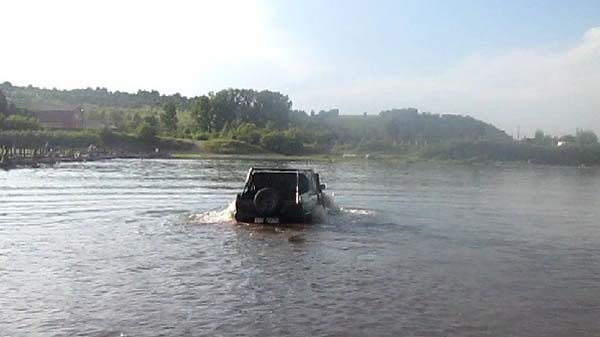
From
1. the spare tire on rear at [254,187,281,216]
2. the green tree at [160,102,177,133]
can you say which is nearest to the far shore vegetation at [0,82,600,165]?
the green tree at [160,102,177,133]

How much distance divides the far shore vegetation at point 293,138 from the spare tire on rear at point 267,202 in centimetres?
4776

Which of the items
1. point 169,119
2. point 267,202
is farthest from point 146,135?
point 267,202

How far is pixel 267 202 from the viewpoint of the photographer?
836 inches

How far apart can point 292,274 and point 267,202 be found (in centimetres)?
783

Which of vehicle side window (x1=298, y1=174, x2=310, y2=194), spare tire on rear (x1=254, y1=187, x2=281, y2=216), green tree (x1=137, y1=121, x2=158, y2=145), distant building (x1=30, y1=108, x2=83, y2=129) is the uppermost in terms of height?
distant building (x1=30, y1=108, x2=83, y2=129)

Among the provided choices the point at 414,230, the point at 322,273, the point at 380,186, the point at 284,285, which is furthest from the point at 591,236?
the point at 380,186

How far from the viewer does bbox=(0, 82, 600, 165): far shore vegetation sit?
105125 mm

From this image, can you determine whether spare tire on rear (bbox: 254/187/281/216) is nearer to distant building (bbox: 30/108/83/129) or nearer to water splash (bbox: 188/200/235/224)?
water splash (bbox: 188/200/235/224)

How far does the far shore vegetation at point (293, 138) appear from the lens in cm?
10512

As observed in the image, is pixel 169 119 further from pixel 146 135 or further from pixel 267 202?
pixel 267 202

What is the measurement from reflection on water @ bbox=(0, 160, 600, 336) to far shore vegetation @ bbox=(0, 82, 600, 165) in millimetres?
48179

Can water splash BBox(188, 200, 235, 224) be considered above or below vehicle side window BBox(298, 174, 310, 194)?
below

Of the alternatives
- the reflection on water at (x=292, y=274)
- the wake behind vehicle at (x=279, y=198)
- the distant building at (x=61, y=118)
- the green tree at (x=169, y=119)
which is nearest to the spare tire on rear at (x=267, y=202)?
the wake behind vehicle at (x=279, y=198)

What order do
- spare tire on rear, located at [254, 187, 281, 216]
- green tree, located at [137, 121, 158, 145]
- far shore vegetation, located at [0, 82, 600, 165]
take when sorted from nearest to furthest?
spare tire on rear, located at [254, 187, 281, 216]
far shore vegetation, located at [0, 82, 600, 165]
green tree, located at [137, 121, 158, 145]
